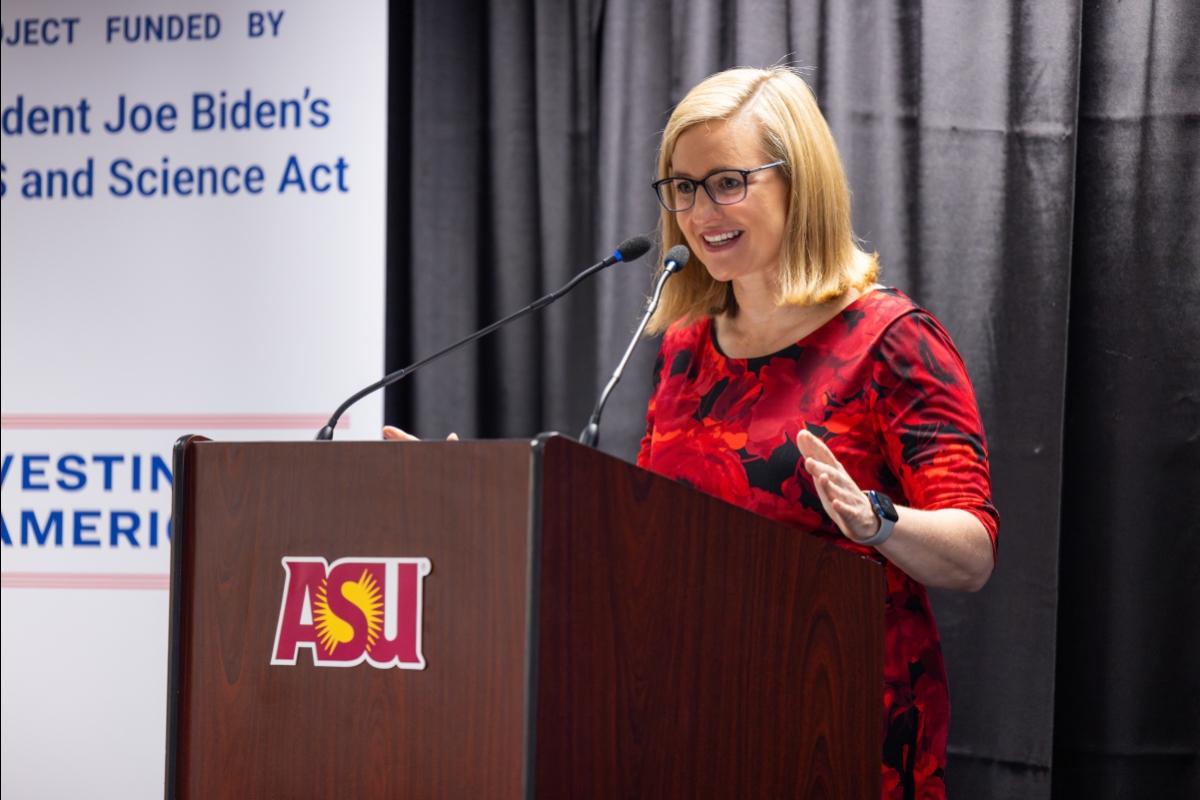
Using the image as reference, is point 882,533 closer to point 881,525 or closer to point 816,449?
point 881,525

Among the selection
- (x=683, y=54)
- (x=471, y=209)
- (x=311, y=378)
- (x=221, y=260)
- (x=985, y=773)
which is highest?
(x=683, y=54)

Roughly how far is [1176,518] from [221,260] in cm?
214

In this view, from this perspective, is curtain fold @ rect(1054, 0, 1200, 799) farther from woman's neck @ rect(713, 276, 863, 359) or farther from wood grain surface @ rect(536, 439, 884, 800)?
wood grain surface @ rect(536, 439, 884, 800)

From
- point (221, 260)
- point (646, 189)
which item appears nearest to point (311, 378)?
point (221, 260)

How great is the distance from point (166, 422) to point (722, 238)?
1519mm

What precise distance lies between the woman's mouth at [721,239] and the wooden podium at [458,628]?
59 centimetres

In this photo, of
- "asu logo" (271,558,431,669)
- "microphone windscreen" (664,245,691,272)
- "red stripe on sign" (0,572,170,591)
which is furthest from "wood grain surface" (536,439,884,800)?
"red stripe on sign" (0,572,170,591)

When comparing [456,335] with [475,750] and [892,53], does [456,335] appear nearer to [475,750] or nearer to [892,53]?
[892,53]

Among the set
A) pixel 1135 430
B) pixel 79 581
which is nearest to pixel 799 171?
pixel 1135 430

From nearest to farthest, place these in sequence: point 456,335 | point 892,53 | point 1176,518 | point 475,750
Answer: point 475,750
point 1176,518
point 892,53
point 456,335

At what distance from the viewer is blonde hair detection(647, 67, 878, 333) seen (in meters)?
1.48

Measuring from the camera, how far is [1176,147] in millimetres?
2121

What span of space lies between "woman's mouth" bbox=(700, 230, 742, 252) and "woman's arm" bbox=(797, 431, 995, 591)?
47cm

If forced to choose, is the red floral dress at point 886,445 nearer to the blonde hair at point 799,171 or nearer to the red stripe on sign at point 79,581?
the blonde hair at point 799,171
